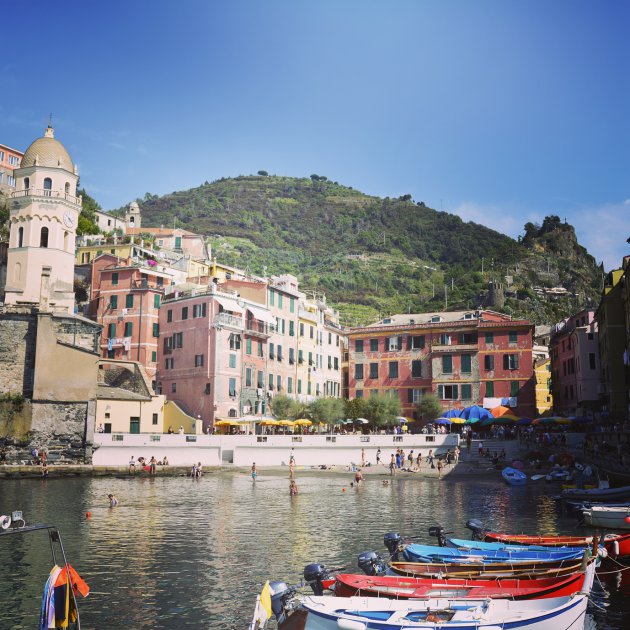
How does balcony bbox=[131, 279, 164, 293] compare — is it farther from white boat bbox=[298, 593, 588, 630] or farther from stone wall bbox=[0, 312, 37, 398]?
white boat bbox=[298, 593, 588, 630]

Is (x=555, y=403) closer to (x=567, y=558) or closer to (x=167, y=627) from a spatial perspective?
(x=567, y=558)

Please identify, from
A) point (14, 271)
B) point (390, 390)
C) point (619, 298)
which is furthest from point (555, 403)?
point (14, 271)

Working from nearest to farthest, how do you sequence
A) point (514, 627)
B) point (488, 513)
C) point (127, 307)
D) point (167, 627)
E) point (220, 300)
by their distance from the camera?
point (514, 627) → point (167, 627) → point (488, 513) → point (220, 300) → point (127, 307)

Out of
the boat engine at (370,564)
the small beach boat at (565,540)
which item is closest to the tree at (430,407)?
the small beach boat at (565,540)

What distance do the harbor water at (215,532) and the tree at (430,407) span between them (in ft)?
64.6

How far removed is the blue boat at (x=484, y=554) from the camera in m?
18.8

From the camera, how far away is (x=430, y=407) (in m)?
70.4

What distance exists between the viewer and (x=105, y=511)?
34.7 m

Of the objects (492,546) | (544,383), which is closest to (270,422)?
(492,546)

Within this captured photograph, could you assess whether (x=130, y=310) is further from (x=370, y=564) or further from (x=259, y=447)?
(x=370, y=564)

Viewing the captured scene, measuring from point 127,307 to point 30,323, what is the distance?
44.1ft

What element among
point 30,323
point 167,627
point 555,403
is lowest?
point 167,627

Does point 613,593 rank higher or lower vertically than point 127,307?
lower

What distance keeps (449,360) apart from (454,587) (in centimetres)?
5826
